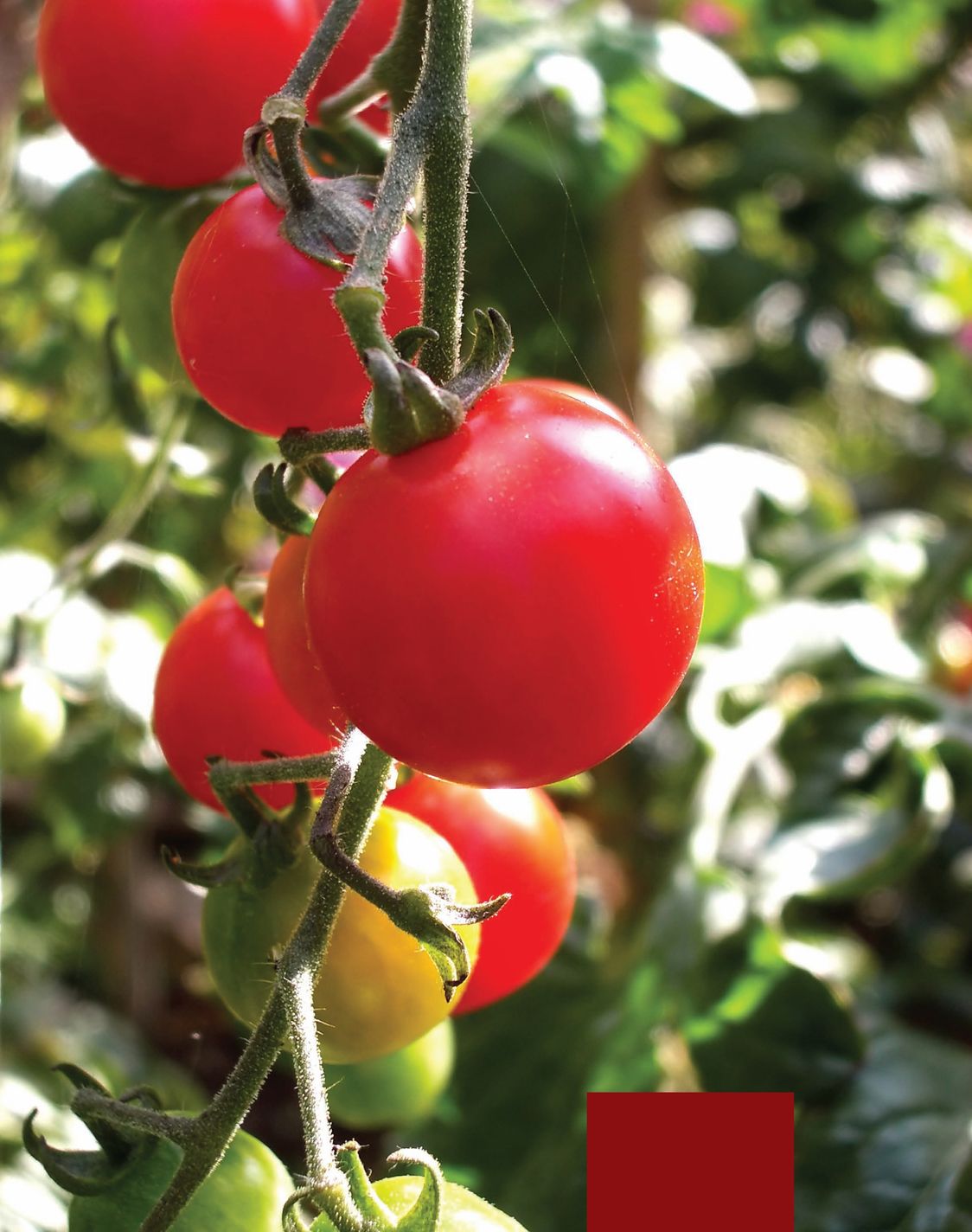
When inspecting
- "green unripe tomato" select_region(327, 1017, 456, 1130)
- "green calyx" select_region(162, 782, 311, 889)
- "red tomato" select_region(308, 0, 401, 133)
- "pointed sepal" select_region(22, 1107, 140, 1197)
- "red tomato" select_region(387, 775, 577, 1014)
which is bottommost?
"green unripe tomato" select_region(327, 1017, 456, 1130)

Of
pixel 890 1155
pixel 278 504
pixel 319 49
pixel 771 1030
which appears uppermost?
pixel 319 49

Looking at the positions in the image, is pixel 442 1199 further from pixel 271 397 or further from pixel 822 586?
pixel 822 586

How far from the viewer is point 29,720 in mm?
730

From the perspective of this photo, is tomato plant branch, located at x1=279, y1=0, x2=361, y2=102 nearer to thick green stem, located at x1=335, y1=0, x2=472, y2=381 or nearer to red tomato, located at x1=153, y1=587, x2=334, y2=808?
thick green stem, located at x1=335, y1=0, x2=472, y2=381

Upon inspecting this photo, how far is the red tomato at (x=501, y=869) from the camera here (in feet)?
1.61

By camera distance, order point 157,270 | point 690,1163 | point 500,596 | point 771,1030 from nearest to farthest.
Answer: point 500,596, point 690,1163, point 157,270, point 771,1030

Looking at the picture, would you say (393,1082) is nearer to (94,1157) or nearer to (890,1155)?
(94,1157)

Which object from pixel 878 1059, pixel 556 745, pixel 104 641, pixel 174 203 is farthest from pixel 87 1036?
pixel 556 745

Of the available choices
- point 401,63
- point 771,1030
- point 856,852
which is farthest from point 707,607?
point 401,63

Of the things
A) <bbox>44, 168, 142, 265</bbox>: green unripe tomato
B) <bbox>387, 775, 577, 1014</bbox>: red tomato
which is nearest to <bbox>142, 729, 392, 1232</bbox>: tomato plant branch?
<bbox>387, 775, 577, 1014</bbox>: red tomato

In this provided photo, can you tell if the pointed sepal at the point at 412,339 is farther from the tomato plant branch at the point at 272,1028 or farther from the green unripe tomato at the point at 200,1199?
the green unripe tomato at the point at 200,1199

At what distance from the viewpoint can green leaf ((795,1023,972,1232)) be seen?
69 cm

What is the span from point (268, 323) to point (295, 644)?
10 cm

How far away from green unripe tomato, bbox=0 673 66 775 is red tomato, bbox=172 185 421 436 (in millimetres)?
362
